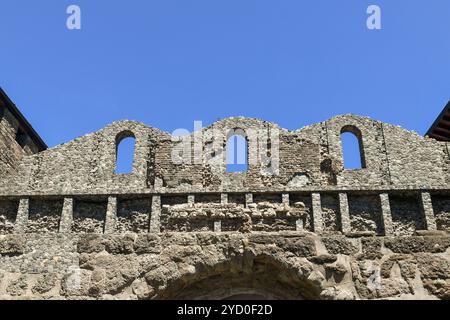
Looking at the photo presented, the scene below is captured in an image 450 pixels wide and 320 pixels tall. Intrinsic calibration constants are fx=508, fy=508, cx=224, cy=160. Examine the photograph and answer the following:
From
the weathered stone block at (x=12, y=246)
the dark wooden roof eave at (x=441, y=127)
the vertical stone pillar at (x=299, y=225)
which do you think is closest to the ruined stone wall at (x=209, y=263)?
the weathered stone block at (x=12, y=246)

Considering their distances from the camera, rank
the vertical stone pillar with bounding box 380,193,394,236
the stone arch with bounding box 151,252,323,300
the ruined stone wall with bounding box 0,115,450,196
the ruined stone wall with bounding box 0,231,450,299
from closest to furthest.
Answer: the ruined stone wall with bounding box 0,231,450,299 < the stone arch with bounding box 151,252,323,300 < the vertical stone pillar with bounding box 380,193,394,236 < the ruined stone wall with bounding box 0,115,450,196

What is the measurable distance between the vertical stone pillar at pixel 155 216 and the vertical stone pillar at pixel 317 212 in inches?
96.1

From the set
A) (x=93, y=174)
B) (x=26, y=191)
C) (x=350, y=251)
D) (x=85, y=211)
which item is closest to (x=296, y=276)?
(x=350, y=251)

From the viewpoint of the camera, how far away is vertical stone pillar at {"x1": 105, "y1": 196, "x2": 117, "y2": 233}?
8242 mm

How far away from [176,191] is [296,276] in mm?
2541

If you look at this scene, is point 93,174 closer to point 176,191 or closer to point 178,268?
point 176,191

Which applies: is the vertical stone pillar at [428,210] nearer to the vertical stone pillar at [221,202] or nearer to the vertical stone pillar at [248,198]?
the vertical stone pillar at [248,198]

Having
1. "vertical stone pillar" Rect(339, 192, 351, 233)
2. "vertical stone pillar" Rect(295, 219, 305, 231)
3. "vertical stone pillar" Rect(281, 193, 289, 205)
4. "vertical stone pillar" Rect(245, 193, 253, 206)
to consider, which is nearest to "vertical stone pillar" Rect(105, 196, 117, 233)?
"vertical stone pillar" Rect(245, 193, 253, 206)

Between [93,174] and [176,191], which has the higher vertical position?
[93,174]

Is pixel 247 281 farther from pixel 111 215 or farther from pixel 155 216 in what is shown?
pixel 111 215

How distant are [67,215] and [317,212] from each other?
13.3 feet

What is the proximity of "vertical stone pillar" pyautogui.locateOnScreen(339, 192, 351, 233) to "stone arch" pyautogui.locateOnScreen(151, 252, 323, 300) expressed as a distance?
157 centimetres

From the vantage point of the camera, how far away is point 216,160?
33.7 ft

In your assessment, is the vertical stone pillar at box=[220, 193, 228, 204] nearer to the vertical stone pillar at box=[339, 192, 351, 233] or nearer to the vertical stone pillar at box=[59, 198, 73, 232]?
the vertical stone pillar at box=[339, 192, 351, 233]
